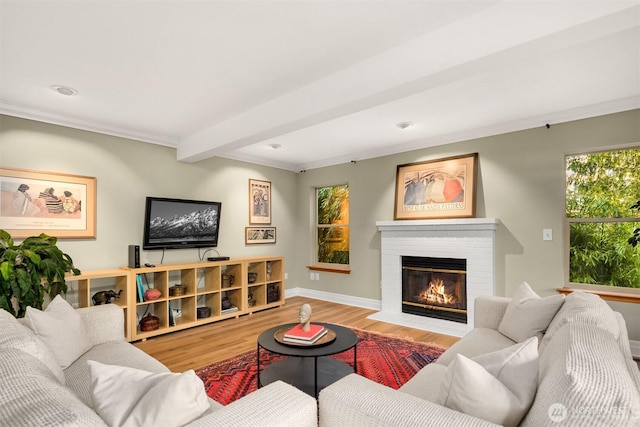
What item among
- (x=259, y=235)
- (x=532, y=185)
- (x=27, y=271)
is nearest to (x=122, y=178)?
(x=27, y=271)

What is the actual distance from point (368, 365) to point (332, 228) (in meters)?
3.09

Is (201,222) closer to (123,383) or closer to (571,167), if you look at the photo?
(123,383)

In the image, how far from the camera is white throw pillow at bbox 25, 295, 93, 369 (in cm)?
199

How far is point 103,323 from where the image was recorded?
2451 mm

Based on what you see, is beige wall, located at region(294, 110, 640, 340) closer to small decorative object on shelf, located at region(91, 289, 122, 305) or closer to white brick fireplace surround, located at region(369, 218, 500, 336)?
white brick fireplace surround, located at region(369, 218, 500, 336)

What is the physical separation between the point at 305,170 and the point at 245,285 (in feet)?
7.65

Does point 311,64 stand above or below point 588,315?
above

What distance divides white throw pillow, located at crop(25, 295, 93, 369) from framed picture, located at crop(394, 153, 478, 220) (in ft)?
12.2

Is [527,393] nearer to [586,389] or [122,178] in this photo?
[586,389]

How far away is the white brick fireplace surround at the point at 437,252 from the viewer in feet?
13.1

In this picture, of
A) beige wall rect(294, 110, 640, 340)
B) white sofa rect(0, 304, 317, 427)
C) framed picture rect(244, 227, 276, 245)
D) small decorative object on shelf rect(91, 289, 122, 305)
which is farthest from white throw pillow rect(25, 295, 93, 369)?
beige wall rect(294, 110, 640, 340)

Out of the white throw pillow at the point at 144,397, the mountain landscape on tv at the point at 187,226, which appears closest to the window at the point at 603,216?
the white throw pillow at the point at 144,397

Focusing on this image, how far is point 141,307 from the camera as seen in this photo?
4129 mm

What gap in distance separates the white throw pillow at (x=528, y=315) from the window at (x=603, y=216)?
5.34ft
